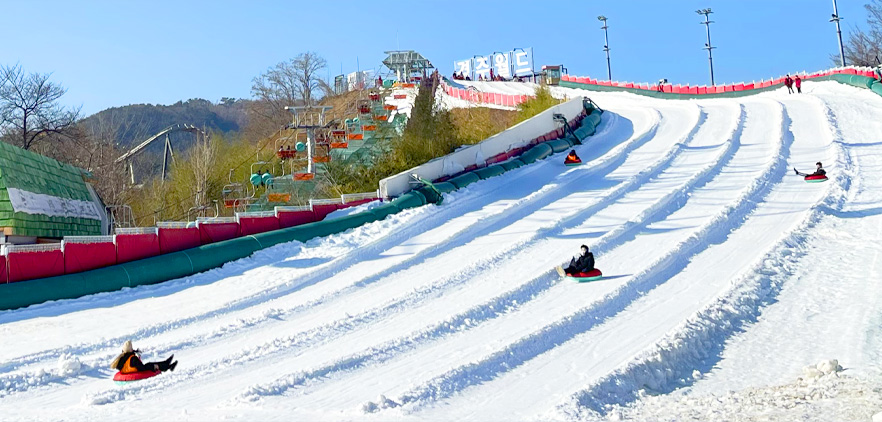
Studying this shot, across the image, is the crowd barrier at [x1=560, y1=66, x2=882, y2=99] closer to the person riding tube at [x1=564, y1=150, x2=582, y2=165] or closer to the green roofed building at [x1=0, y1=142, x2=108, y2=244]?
the person riding tube at [x1=564, y1=150, x2=582, y2=165]

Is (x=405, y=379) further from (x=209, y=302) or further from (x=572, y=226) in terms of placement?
(x=572, y=226)

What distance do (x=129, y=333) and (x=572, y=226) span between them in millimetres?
8678

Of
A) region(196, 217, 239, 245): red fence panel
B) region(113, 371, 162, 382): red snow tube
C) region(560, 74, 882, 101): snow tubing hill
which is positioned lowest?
region(113, 371, 162, 382): red snow tube

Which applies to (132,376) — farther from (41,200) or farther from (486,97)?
(486,97)

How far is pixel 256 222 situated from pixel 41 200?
4100mm

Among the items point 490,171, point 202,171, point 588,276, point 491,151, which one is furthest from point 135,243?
point 202,171

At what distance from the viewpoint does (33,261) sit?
14.0 metres

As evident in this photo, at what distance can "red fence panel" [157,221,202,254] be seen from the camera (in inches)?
619

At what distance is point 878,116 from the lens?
93.1ft

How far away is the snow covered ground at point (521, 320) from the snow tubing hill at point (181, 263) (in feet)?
1.05

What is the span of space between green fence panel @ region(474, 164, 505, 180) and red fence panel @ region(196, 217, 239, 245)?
7.06m

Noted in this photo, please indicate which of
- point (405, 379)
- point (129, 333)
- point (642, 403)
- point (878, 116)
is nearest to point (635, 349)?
point (642, 403)

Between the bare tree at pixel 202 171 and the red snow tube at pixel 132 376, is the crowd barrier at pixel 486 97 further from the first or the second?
the red snow tube at pixel 132 376

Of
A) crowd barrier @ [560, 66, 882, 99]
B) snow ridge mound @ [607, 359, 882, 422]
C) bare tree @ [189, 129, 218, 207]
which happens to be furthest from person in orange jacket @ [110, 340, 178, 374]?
crowd barrier @ [560, 66, 882, 99]
